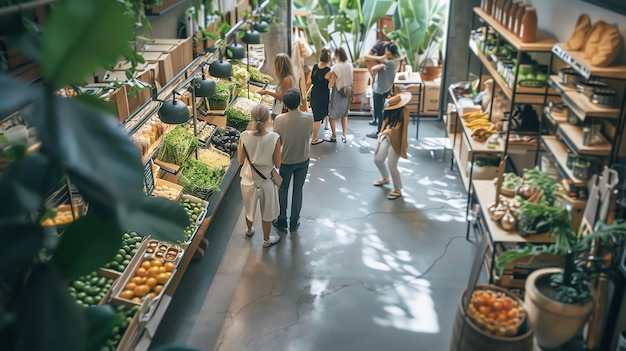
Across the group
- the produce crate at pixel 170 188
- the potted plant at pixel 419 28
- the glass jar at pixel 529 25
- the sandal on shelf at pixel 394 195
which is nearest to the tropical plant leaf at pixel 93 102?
the produce crate at pixel 170 188

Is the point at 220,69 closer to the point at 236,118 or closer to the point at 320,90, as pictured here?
the point at 236,118

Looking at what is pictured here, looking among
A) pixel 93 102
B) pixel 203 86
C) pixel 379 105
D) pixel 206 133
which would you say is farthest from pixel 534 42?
pixel 93 102

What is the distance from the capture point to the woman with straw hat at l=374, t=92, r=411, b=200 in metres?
6.80

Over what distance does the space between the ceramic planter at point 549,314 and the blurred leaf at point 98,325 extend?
3901 millimetres

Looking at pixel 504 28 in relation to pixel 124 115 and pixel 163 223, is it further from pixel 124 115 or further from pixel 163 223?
pixel 163 223

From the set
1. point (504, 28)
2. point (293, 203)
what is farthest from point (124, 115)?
point (504, 28)

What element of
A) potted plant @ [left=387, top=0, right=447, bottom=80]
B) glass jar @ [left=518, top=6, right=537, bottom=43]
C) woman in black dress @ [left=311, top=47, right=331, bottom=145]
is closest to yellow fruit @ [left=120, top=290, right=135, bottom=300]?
glass jar @ [left=518, top=6, right=537, bottom=43]

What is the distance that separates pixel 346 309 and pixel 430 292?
783 millimetres

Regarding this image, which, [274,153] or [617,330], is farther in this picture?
[274,153]

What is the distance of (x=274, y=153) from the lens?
562cm

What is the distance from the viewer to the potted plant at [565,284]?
166 inches

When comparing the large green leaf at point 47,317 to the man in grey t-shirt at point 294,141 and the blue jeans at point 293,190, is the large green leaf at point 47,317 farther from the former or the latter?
the blue jeans at point 293,190

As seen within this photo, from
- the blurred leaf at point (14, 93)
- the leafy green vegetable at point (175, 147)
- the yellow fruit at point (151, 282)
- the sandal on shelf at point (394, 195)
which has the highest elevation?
the blurred leaf at point (14, 93)

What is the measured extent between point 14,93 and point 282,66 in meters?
6.79
